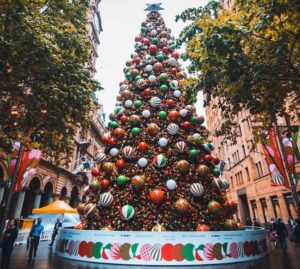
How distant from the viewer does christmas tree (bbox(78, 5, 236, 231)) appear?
7949 mm

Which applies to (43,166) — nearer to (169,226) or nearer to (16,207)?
(16,207)

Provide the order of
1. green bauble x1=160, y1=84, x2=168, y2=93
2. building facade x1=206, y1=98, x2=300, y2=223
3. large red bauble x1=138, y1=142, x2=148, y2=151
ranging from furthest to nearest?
building facade x1=206, y1=98, x2=300, y2=223, green bauble x1=160, y1=84, x2=168, y2=93, large red bauble x1=138, y1=142, x2=148, y2=151

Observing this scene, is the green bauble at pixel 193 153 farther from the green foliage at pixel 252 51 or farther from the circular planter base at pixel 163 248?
the circular planter base at pixel 163 248

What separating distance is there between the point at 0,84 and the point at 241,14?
9.87m

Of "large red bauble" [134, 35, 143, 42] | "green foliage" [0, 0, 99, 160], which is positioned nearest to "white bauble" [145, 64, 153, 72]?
"green foliage" [0, 0, 99, 160]

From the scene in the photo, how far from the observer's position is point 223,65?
26.0 feet

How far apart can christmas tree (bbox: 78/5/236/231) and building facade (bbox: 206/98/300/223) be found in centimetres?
778

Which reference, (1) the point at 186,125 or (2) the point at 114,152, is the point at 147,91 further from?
(2) the point at 114,152

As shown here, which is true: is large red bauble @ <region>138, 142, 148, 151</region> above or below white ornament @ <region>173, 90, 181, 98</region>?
below

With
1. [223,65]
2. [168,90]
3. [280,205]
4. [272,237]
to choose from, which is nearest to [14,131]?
[168,90]

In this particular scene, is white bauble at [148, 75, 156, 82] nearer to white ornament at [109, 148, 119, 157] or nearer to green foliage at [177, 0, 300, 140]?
green foliage at [177, 0, 300, 140]

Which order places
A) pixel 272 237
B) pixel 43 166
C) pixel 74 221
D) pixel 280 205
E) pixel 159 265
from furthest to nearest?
pixel 43 166, pixel 280 205, pixel 74 221, pixel 272 237, pixel 159 265

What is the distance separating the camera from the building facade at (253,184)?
1967 centimetres

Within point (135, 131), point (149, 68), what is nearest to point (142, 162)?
point (135, 131)
